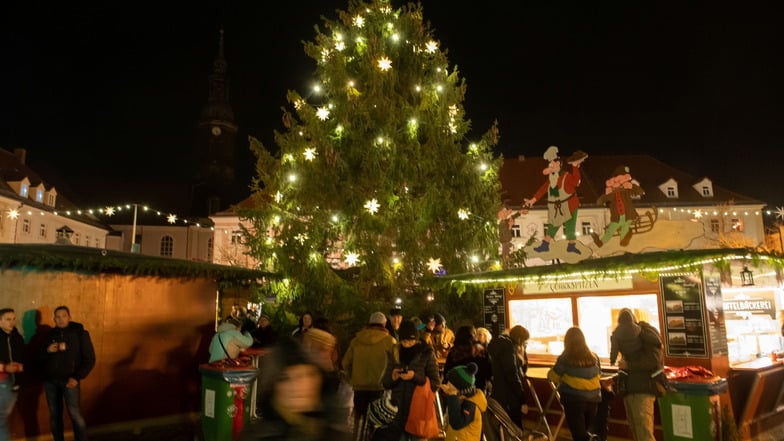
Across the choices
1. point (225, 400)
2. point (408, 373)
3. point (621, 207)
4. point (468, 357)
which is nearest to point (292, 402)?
point (408, 373)

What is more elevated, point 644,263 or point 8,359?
point 644,263

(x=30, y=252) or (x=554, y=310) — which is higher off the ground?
Result: (x=30, y=252)

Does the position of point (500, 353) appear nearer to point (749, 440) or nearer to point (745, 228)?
point (749, 440)

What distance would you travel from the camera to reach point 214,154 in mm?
58656

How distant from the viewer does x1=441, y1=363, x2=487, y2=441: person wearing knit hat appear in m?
5.58

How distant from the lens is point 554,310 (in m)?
11.7

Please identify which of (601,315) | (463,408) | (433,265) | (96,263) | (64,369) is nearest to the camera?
(463,408)

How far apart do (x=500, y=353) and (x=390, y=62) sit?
10.7 m

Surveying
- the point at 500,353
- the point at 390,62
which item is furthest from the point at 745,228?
the point at 500,353

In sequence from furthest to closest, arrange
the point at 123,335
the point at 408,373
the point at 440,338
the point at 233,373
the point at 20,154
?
the point at 20,154, the point at 440,338, the point at 123,335, the point at 233,373, the point at 408,373

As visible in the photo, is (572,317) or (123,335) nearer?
(123,335)

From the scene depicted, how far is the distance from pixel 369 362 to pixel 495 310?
5.66 m

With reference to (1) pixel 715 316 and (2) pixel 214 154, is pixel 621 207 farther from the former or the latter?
(2) pixel 214 154

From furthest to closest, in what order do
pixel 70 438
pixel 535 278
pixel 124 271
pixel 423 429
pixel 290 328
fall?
pixel 290 328 → pixel 535 278 → pixel 124 271 → pixel 70 438 → pixel 423 429
